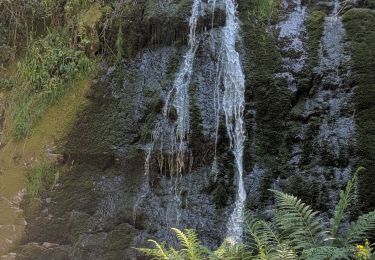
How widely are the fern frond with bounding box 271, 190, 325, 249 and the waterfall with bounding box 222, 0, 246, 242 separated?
834 mm

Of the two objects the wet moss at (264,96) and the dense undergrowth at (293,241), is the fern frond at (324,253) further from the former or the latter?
the wet moss at (264,96)

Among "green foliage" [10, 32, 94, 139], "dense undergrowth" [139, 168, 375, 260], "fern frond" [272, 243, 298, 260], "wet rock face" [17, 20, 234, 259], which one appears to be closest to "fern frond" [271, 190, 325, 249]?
"dense undergrowth" [139, 168, 375, 260]

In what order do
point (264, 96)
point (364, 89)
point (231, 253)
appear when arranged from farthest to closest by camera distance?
point (264, 96), point (364, 89), point (231, 253)

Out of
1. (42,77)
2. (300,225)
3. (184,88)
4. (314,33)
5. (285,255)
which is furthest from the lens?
(42,77)

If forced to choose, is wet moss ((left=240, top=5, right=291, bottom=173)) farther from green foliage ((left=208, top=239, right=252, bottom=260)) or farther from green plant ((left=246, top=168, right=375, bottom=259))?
green foliage ((left=208, top=239, right=252, bottom=260))

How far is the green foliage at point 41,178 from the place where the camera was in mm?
5625

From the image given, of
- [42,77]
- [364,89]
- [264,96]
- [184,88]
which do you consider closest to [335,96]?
[364,89]

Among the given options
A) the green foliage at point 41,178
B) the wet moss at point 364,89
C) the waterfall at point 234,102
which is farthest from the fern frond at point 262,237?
the green foliage at point 41,178

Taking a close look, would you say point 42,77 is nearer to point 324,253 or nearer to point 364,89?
point 364,89

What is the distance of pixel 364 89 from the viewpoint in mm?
5371

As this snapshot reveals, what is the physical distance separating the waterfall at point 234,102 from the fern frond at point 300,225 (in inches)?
32.8

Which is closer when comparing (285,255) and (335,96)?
(285,255)

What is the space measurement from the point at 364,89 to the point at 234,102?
143 centimetres

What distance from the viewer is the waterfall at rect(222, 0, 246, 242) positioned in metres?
5.17
